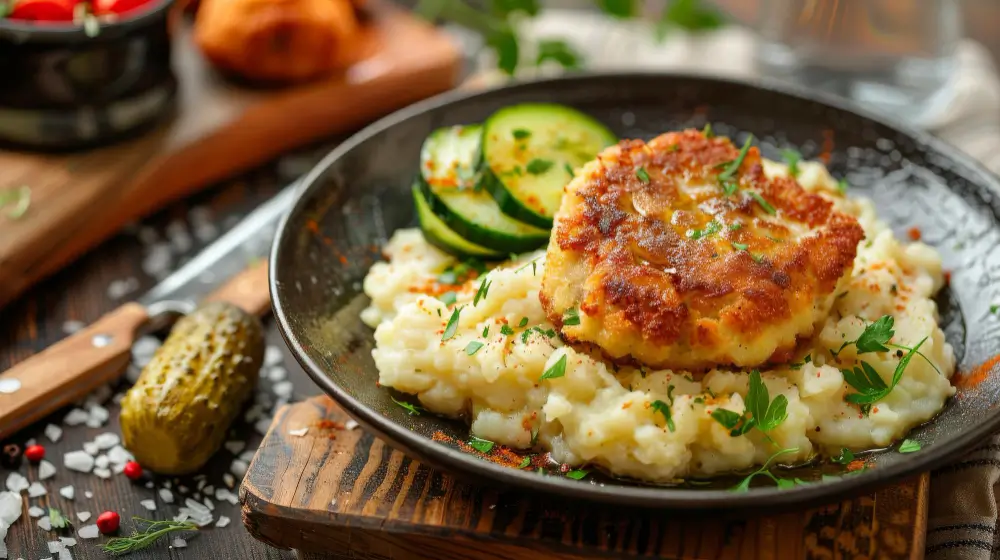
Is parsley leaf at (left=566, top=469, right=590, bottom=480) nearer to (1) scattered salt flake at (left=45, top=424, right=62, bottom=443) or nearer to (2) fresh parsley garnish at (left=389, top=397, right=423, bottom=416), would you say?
(2) fresh parsley garnish at (left=389, top=397, right=423, bottom=416)

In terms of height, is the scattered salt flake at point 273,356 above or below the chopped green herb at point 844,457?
below

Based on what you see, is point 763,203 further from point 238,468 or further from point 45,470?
point 45,470

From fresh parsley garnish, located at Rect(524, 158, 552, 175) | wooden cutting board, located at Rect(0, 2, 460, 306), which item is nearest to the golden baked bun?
wooden cutting board, located at Rect(0, 2, 460, 306)

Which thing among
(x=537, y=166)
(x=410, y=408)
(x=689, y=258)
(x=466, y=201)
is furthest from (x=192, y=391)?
(x=689, y=258)

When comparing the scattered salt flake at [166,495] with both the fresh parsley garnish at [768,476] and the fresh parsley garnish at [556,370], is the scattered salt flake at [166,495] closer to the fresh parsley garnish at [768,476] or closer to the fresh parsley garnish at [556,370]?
the fresh parsley garnish at [556,370]

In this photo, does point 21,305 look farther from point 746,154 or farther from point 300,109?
point 746,154

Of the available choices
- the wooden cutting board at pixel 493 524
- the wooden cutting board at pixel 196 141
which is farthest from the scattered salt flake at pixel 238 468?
the wooden cutting board at pixel 196 141
